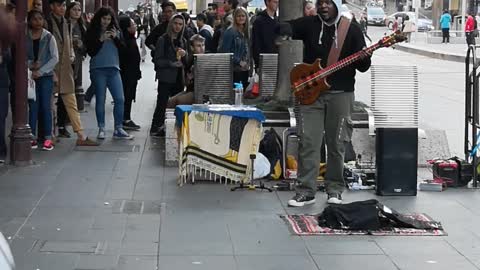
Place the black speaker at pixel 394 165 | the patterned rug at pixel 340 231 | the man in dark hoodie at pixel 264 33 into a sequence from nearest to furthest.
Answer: the patterned rug at pixel 340 231, the black speaker at pixel 394 165, the man in dark hoodie at pixel 264 33

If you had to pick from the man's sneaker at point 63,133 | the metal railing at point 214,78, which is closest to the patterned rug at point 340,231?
the metal railing at point 214,78

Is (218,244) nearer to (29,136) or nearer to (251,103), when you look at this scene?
(29,136)

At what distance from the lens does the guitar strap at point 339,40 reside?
805cm

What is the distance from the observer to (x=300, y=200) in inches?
324

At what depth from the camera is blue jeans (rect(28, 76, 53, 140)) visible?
11.0m

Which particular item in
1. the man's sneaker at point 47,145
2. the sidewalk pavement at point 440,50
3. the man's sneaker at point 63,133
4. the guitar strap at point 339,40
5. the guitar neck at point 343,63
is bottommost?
the man's sneaker at point 47,145

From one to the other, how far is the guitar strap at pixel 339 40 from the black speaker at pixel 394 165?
107cm

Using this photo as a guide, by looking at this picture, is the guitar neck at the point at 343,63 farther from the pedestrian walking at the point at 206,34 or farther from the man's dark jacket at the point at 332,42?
the pedestrian walking at the point at 206,34

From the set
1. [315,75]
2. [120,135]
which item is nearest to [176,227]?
[315,75]

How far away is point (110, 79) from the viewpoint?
464 inches

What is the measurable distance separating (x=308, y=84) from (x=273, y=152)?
1673 millimetres

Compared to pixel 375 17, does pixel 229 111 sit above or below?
below

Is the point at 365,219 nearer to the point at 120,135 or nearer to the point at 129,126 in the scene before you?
the point at 120,135

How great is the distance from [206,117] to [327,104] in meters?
1.56
